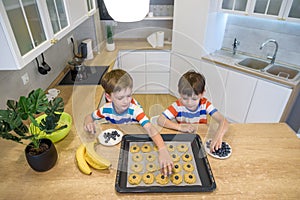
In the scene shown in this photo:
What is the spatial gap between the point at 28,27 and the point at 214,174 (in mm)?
1068

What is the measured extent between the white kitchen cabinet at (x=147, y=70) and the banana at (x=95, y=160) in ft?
2.33

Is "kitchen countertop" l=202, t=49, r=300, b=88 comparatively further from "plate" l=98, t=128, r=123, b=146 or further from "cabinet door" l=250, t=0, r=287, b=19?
"plate" l=98, t=128, r=123, b=146

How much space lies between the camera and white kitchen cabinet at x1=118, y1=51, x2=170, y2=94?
160 cm

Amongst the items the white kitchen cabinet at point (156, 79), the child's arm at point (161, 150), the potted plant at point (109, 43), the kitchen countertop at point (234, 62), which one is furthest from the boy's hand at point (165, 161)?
the potted plant at point (109, 43)

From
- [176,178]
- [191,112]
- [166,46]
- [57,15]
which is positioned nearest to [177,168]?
[176,178]

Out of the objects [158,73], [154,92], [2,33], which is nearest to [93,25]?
[158,73]

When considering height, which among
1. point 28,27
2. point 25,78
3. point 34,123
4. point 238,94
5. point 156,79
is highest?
point 28,27

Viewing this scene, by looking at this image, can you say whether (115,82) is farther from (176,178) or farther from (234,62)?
(234,62)

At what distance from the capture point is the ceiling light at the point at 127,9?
513 millimetres

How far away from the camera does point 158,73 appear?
6.01 feet

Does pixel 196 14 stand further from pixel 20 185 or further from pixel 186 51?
pixel 20 185

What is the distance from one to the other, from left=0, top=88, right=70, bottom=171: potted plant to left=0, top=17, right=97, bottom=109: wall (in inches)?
21.3

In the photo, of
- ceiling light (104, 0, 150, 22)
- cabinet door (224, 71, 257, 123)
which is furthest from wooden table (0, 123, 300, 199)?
cabinet door (224, 71, 257, 123)

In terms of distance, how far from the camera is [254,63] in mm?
2137
